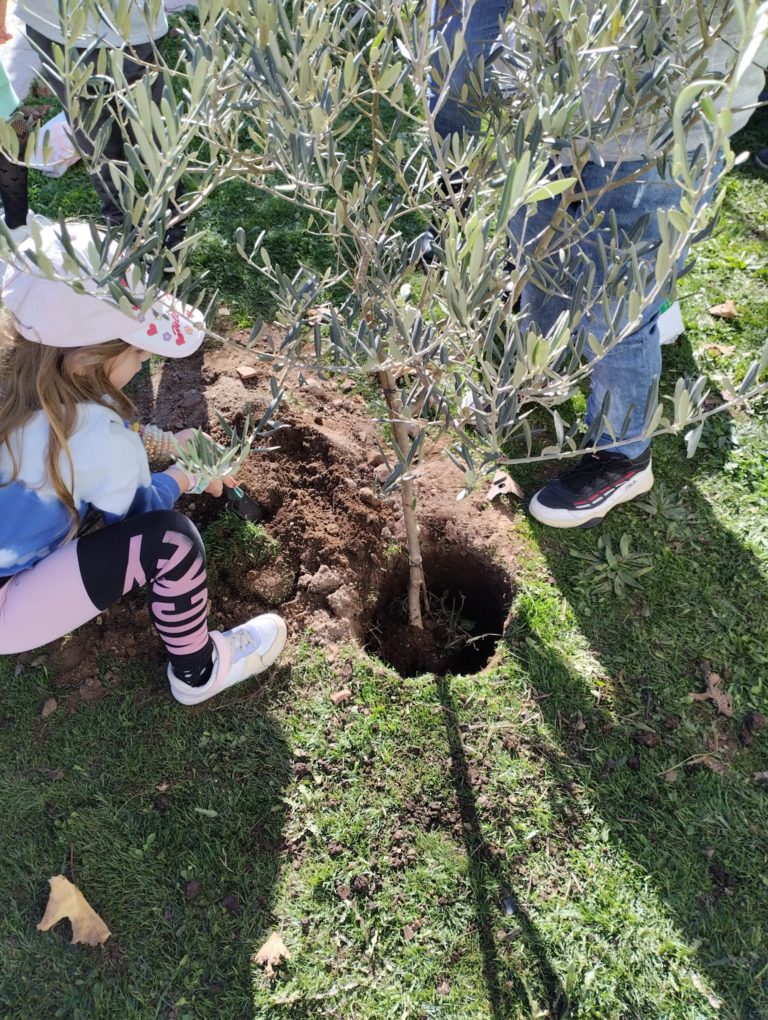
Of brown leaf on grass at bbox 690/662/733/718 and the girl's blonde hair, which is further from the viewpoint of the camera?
brown leaf on grass at bbox 690/662/733/718

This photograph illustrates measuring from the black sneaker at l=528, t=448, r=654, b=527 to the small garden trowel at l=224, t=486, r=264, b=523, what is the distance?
1143 mm

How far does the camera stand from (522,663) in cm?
284

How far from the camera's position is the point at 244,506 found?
3.13m

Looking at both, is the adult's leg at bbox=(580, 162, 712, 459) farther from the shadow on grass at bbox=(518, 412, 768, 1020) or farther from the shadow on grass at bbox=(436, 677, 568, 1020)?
the shadow on grass at bbox=(436, 677, 568, 1020)

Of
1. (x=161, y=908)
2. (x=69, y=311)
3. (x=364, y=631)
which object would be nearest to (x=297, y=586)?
(x=364, y=631)

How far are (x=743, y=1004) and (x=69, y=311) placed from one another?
8.79ft

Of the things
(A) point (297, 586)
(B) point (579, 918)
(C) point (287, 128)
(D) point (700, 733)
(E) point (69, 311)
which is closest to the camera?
(C) point (287, 128)

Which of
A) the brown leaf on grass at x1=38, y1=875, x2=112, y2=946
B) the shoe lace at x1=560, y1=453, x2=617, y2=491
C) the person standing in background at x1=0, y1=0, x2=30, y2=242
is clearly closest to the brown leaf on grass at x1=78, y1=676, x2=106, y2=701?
the brown leaf on grass at x1=38, y1=875, x2=112, y2=946

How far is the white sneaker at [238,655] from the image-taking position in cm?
269

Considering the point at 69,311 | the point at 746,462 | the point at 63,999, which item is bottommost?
the point at 63,999

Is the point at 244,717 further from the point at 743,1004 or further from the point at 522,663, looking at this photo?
the point at 743,1004

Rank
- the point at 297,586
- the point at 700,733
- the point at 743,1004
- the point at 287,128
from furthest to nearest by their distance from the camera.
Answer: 1. the point at 297,586
2. the point at 700,733
3. the point at 743,1004
4. the point at 287,128

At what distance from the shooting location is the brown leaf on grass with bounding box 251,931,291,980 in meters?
2.26

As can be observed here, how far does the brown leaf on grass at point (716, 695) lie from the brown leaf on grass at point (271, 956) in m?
1.62
